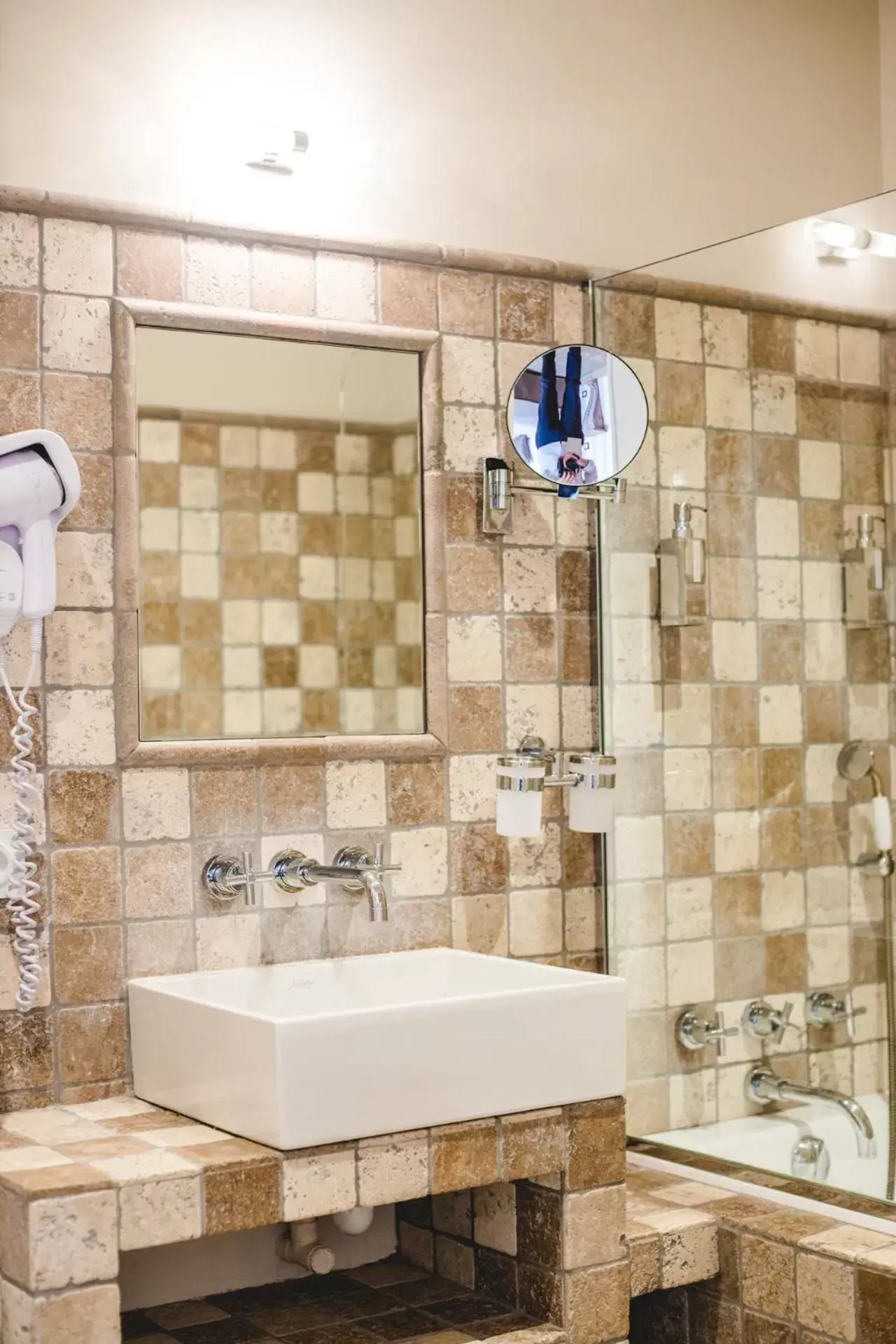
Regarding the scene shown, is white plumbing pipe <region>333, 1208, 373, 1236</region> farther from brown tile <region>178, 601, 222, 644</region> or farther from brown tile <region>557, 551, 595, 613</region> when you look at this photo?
brown tile <region>557, 551, 595, 613</region>

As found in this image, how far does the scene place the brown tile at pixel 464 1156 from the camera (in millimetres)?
2244

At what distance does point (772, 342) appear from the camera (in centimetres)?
284

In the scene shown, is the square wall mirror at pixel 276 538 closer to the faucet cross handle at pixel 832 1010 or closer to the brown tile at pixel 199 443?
the brown tile at pixel 199 443

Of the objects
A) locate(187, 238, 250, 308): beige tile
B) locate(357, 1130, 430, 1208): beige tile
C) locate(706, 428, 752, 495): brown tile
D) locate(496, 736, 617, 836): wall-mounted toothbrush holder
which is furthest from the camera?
locate(706, 428, 752, 495): brown tile

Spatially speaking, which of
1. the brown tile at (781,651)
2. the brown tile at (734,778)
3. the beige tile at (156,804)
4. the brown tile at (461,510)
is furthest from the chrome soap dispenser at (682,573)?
the beige tile at (156,804)

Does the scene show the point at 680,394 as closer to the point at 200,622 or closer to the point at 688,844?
the point at 688,844

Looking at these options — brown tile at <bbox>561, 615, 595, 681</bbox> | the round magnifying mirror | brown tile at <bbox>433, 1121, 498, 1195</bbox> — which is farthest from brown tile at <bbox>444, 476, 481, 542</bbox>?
brown tile at <bbox>433, 1121, 498, 1195</bbox>

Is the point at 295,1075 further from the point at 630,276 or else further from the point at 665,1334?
the point at 630,276

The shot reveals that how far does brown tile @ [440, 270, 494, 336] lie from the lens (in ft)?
9.54

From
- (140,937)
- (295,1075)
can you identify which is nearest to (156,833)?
(140,937)

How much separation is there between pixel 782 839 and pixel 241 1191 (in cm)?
124

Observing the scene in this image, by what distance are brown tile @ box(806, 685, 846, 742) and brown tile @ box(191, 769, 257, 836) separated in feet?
3.26

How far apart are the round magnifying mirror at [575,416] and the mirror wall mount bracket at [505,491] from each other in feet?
0.16

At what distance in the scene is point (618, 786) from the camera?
303 cm
